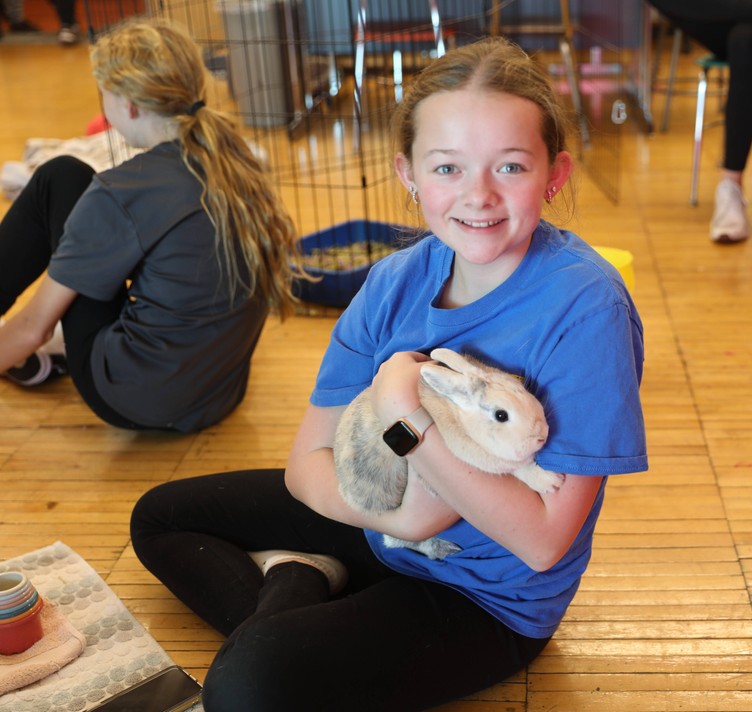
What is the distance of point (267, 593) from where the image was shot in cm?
138

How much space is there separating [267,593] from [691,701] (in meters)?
0.60

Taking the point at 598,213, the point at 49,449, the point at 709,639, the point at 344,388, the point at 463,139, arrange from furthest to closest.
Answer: the point at 598,213 → the point at 49,449 → the point at 709,639 → the point at 344,388 → the point at 463,139

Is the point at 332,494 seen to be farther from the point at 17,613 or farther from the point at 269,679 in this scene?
the point at 17,613

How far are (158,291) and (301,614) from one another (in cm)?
96

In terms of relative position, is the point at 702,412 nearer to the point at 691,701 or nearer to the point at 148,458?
the point at 691,701

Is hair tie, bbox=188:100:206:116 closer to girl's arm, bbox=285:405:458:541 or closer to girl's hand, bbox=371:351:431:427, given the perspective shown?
girl's arm, bbox=285:405:458:541

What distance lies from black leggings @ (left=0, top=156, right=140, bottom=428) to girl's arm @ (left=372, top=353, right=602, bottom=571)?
1094mm

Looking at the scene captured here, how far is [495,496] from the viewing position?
1.11m

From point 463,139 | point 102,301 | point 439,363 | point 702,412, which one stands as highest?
point 463,139

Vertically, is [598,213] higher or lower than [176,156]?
lower

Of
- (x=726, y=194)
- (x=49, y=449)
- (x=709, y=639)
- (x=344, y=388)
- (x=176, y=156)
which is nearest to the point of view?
(x=344, y=388)

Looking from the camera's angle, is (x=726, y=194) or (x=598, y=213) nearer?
(x=726, y=194)

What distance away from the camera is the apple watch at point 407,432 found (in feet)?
3.62

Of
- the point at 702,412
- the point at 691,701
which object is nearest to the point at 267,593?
the point at 691,701
